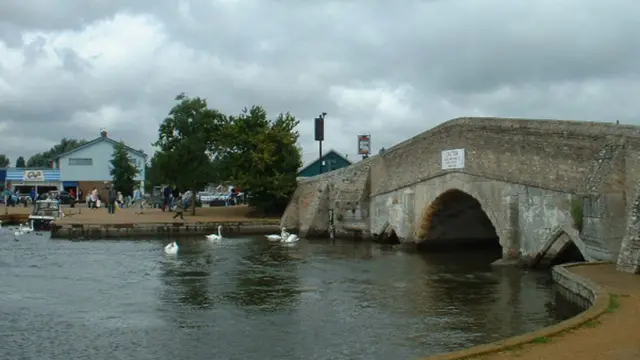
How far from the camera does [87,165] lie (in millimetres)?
67688

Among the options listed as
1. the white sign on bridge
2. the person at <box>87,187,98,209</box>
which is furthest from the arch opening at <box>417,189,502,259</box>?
the person at <box>87,187,98,209</box>

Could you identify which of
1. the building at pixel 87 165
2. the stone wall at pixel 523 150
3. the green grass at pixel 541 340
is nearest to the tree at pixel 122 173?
the building at pixel 87 165

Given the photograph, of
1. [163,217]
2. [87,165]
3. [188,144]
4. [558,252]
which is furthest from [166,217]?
[87,165]

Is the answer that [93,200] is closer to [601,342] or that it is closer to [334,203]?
[334,203]

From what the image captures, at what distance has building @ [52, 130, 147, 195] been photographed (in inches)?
2640

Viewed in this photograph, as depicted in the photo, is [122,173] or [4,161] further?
[4,161]

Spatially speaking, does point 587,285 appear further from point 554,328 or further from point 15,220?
point 15,220

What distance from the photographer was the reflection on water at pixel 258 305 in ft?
36.6

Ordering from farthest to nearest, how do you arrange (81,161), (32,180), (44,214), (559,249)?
(81,161) → (32,180) → (44,214) → (559,249)

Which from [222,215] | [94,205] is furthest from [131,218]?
[94,205]

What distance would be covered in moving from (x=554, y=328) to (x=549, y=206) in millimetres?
11448

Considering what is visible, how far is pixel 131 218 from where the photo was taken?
3669 centimetres

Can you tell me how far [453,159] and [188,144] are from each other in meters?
18.7

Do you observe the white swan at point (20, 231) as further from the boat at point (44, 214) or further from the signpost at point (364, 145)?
the signpost at point (364, 145)
